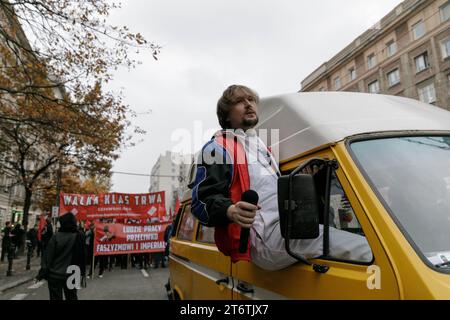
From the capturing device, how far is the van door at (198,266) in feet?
9.27

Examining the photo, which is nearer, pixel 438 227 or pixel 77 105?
pixel 438 227

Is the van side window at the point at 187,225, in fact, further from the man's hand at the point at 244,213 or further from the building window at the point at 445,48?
the building window at the point at 445,48

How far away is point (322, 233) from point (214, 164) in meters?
0.68

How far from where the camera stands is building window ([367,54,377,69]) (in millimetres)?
31594

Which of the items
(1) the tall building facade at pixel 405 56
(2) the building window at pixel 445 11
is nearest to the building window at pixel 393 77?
(1) the tall building facade at pixel 405 56

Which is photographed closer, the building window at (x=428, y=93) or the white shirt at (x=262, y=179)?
the white shirt at (x=262, y=179)

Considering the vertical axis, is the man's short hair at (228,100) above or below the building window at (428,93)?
below

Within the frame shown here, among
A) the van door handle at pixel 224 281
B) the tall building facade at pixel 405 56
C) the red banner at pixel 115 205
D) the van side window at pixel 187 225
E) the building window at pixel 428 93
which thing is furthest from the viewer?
the building window at pixel 428 93

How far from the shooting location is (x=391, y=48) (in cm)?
2991

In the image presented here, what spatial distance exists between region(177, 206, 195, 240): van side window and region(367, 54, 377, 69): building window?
1230 inches

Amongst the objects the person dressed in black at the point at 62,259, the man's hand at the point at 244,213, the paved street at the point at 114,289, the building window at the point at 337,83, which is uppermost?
the building window at the point at 337,83

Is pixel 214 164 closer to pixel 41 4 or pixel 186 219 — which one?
pixel 186 219

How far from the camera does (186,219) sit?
4910 mm
